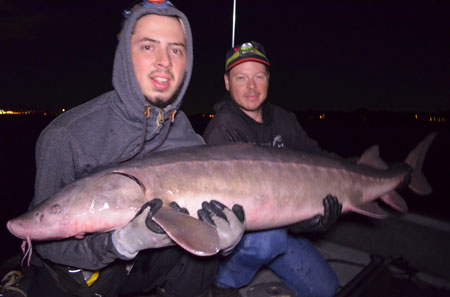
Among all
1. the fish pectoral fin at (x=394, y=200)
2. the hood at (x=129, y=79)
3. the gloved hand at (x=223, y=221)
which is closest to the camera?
the gloved hand at (x=223, y=221)

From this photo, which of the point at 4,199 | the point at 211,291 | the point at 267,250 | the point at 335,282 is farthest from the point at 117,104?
the point at 4,199

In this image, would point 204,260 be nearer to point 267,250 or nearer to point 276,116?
point 267,250

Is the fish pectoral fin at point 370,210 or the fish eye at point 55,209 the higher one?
the fish eye at point 55,209

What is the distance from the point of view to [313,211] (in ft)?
7.84

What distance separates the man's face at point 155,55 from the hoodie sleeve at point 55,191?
65cm

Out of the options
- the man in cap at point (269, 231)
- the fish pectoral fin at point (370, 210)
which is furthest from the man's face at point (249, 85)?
the fish pectoral fin at point (370, 210)

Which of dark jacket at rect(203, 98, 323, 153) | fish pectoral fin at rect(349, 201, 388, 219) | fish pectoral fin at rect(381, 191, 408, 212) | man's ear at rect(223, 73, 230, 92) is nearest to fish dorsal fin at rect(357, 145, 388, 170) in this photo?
fish pectoral fin at rect(381, 191, 408, 212)

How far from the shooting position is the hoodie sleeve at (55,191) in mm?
1810

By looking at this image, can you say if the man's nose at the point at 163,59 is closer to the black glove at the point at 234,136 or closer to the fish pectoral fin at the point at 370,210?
the black glove at the point at 234,136

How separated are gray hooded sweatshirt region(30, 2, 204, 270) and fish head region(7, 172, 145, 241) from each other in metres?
0.13

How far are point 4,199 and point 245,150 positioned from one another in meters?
13.5

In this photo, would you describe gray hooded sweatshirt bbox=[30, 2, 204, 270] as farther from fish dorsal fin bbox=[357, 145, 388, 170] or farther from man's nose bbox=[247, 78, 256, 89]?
fish dorsal fin bbox=[357, 145, 388, 170]

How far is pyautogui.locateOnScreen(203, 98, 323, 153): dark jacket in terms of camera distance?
2914mm

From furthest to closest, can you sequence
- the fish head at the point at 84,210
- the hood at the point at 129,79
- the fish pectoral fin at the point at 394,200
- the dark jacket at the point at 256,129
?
the dark jacket at the point at 256,129 → the fish pectoral fin at the point at 394,200 → the hood at the point at 129,79 → the fish head at the point at 84,210
